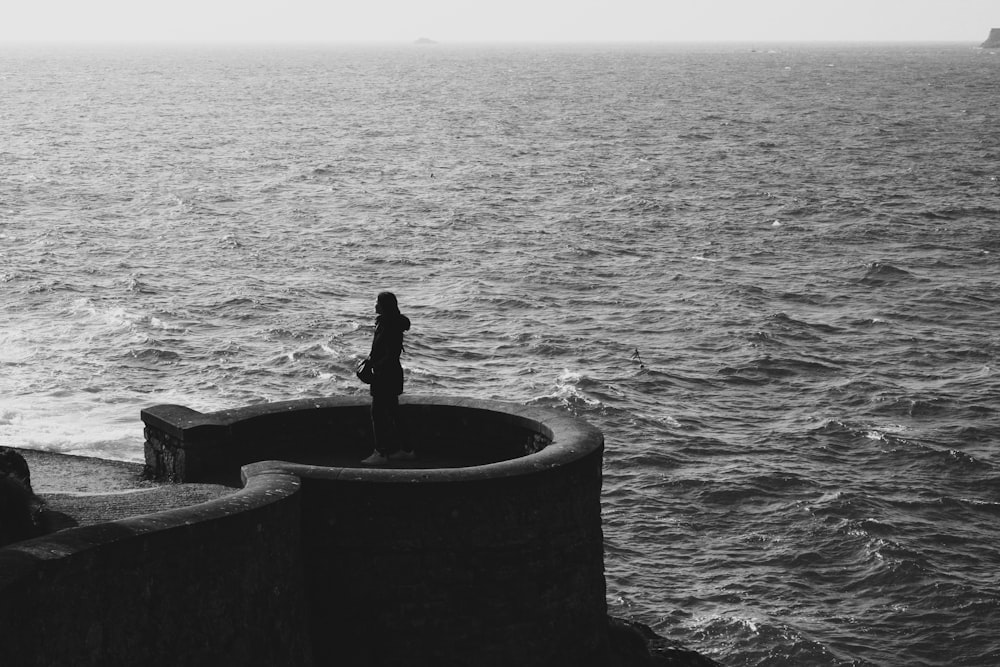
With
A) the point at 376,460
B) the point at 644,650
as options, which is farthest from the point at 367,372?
the point at 644,650

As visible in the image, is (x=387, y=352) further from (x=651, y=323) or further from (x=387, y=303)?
(x=651, y=323)

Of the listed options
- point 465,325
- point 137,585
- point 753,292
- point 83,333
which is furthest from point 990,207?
point 137,585

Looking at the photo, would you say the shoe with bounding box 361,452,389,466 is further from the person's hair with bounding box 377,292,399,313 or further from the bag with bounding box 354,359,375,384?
the person's hair with bounding box 377,292,399,313

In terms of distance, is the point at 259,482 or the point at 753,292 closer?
the point at 259,482

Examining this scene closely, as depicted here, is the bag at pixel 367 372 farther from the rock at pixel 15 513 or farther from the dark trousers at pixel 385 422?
the rock at pixel 15 513

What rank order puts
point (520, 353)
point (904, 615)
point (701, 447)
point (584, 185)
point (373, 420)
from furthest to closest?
1. point (584, 185)
2. point (520, 353)
3. point (701, 447)
4. point (904, 615)
5. point (373, 420)

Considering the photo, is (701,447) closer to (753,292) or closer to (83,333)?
(753,292)

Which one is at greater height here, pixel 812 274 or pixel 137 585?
pixel 137 585

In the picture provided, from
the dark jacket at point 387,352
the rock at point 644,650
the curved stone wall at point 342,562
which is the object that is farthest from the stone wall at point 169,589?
the rock at point 644,650

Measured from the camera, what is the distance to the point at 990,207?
182ft

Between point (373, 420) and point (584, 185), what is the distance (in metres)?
52.2

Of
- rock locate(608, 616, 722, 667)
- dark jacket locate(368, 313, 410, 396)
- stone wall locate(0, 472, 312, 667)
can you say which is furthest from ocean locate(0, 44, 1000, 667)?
stone wall locate(0, 472, 312, 667)

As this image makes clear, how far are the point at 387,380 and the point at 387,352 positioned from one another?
0.30 meters

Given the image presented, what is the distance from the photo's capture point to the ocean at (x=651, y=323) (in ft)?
73.6
